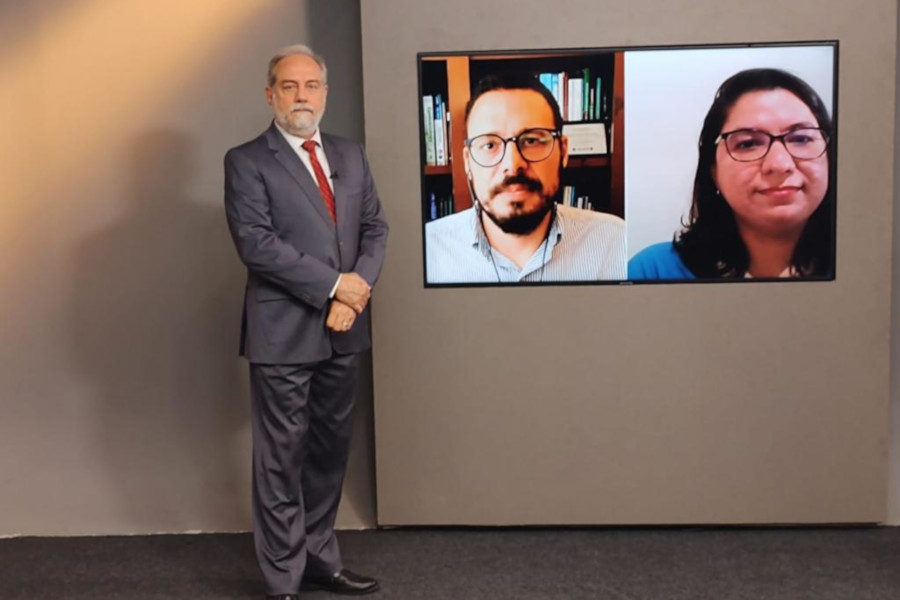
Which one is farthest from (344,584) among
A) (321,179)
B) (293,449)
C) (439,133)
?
(439,133)

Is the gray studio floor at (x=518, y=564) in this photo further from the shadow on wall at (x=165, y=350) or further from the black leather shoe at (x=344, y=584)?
the shadow on wall at (x=165, y=350)

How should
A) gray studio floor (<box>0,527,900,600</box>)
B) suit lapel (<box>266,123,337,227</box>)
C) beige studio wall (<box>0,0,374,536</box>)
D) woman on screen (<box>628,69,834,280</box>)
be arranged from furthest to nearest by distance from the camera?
beige studio wall (<box>0,0,374,536</box>) → woman on screen (<box>628,69,834,280</box>) → gray studio floor (<box>0,527,900,600</box>) → suit lapel (<box>266,123,337,227</box>)

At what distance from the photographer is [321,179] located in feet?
12.4

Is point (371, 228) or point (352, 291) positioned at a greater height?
point (371, 228)

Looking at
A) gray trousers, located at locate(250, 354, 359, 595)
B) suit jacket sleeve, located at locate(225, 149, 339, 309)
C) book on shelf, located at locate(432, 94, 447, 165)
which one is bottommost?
gray trousers, located at locate(250, 354, 359, 595)

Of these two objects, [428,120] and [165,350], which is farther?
[165,350]

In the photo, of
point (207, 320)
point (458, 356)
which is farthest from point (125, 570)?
point (458, 356)

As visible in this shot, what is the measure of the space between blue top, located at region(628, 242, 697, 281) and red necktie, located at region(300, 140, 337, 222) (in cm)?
121

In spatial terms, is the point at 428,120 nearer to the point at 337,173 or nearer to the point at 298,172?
the point at 337,173

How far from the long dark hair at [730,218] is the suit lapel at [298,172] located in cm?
140

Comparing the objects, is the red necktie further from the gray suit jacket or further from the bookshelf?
the bookshelf

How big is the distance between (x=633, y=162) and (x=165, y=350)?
197 cm

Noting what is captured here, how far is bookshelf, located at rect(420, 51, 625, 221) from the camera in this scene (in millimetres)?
4242

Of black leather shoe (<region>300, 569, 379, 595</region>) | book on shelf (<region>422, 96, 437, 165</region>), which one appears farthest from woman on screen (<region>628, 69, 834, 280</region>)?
black leather shoe (<region>300, 569, 379, 595</region>)
